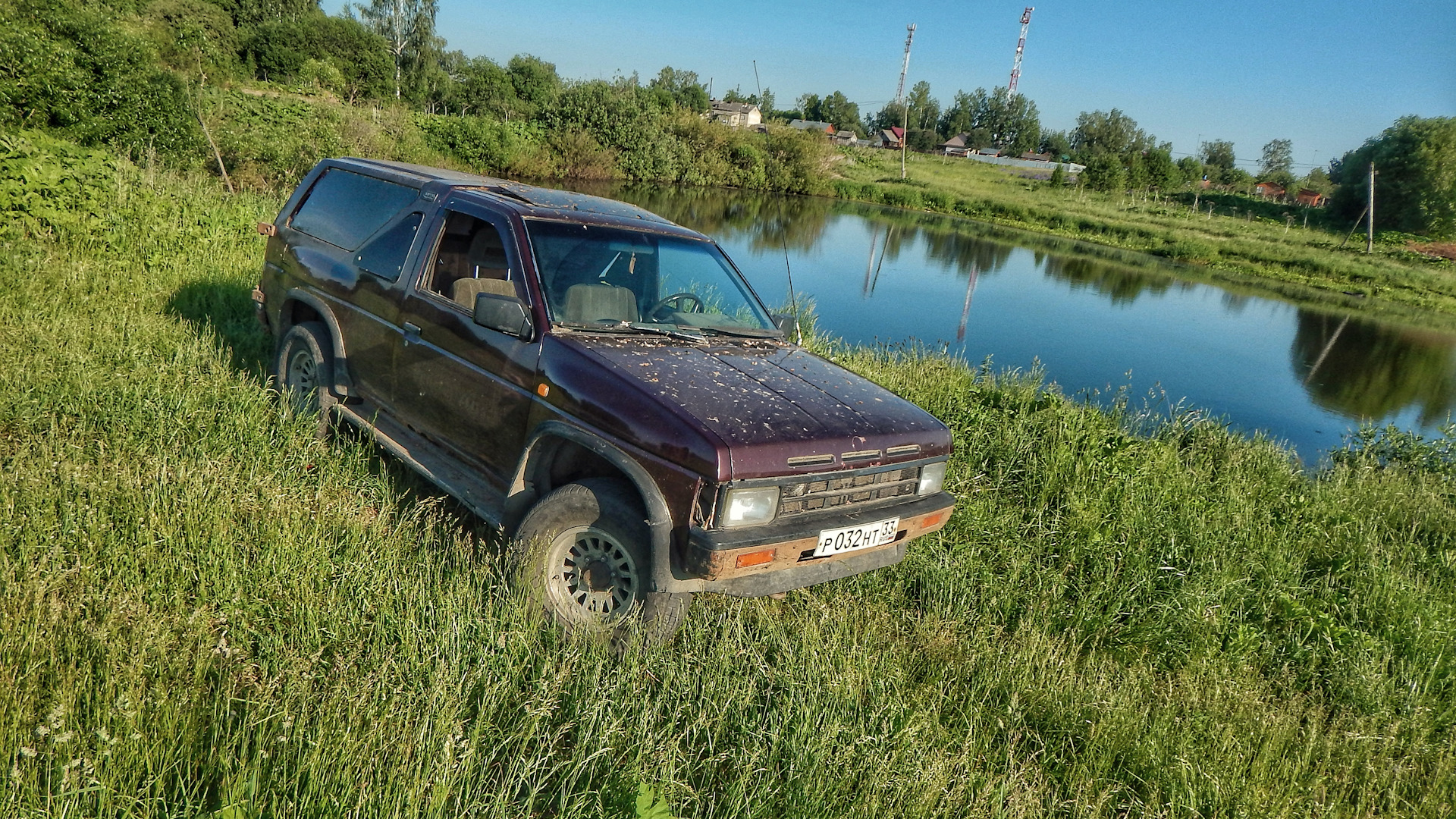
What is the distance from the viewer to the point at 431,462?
→ 4.40 meters

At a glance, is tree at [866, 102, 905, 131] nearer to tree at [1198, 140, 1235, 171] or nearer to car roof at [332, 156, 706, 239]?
tree at [1198, 140, 1235, 171]

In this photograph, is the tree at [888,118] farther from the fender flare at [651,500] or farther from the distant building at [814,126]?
the fender flare at [651,500]

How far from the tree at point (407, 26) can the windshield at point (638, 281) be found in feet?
236

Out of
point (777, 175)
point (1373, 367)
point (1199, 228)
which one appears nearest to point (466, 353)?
point (1373, 367)

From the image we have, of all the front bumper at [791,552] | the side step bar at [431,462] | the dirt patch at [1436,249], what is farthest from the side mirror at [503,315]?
the dirt patch at [1436,249]

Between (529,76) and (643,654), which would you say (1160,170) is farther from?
(643,654)

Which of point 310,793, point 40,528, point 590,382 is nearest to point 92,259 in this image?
point 40,528

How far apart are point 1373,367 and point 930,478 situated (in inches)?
785

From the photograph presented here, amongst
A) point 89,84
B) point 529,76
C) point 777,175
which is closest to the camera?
point 89,84

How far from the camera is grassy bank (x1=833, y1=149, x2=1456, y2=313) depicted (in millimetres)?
35594

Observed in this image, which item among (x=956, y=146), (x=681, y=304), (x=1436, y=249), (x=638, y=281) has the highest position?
(x=956, y=146)

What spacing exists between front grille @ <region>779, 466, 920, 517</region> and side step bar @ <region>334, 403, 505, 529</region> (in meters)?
1.44

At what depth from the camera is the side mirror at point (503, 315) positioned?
3.86m

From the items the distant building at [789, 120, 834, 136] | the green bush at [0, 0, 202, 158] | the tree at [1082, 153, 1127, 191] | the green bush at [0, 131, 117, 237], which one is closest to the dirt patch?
the tree at [1082, 153, 1127, 191]
